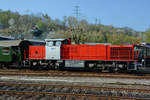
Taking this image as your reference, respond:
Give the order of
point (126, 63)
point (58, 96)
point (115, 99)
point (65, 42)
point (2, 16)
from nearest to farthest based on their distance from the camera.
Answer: point (115, 99), point (58, 96), point (126, 63), point (65, 42), point (2, 16)

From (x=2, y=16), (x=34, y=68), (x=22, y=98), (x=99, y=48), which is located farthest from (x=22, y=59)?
(x=2, y=16)

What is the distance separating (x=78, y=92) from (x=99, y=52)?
776cm

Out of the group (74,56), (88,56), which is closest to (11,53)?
(74,56)

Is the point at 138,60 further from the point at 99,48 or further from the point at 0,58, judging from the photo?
the point at 0,58

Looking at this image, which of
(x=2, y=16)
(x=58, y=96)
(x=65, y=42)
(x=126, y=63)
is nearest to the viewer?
(x=58, y=96)

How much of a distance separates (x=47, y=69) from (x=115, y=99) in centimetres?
1141

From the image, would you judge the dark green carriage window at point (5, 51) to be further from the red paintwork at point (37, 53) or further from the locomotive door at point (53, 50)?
the locomotive door at point (53, 50)

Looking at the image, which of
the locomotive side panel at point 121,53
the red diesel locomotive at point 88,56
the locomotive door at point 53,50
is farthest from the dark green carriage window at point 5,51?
the locomotive side panel at point 121,53

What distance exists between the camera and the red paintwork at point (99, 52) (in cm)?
1540

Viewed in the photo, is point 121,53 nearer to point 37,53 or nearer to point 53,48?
point 53,48

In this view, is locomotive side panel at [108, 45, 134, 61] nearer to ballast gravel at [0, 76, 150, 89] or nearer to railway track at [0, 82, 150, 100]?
ballast gravel at [0, 76, 150, 89]

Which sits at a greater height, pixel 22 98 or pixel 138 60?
pixel 138 60

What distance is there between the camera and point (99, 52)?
52.5 ft

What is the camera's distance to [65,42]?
17469 millimetres
